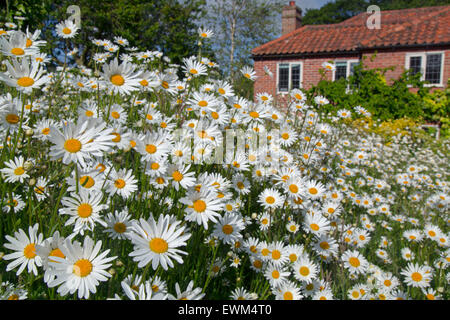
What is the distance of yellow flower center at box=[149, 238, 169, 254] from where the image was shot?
99 centimetres

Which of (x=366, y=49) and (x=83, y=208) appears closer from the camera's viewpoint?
(x=83, y=208)

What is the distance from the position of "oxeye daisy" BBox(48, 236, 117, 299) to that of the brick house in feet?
31.4

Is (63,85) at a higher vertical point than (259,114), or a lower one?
higher

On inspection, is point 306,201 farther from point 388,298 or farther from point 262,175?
point 388,298

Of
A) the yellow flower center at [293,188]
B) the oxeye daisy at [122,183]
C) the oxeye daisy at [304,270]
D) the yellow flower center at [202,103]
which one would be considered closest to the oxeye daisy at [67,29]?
the yellow flower center at [202,103]

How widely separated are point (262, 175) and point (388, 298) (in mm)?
1138

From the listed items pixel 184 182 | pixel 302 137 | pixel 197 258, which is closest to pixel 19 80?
pixel 184 182

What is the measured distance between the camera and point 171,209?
5.61ft

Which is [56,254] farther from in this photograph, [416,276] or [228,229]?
[416,276]

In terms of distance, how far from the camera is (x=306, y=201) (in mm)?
2125

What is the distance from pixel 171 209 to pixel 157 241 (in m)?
0.71

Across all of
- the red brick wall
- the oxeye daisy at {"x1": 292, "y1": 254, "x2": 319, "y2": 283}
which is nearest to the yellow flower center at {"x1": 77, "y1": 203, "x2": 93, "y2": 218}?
the oxeye daisy at {"x1": 292, "y1": 254, "x2": 319, "y2": 283}

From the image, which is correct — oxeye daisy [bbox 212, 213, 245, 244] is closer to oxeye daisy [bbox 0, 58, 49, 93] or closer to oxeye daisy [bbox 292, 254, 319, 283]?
oxeye daisy [bbox 292, 254, 319, 283]

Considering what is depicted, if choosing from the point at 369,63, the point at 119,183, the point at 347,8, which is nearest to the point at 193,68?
the point at 119,183
